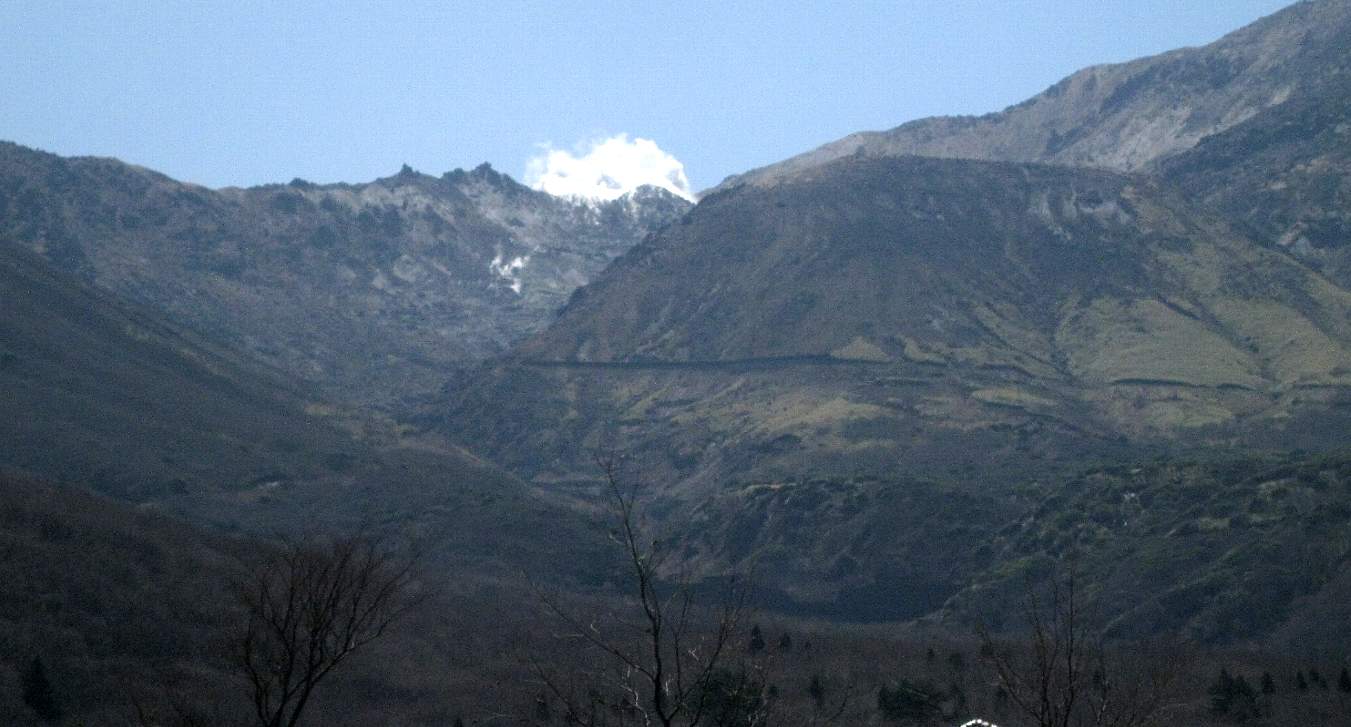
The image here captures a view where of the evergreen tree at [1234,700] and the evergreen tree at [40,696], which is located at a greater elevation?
the evergreen tree at [1234,700]

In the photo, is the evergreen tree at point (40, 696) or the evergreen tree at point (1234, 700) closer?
the evergreen tree at point (40, 696)

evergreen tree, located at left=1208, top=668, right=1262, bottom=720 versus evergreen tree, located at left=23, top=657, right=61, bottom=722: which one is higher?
evergreen tree, located at left=1208, top=668, right=1262, bottom=720

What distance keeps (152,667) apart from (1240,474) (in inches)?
5214

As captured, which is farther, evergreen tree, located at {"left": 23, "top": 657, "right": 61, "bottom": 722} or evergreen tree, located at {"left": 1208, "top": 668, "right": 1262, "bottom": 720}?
evergreen tree, located at {"left": 1208, "top": 668, "right": 1262, "bottom": 720}

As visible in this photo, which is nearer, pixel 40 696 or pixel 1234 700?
pixel 40 696

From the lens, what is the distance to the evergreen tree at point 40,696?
75000mm

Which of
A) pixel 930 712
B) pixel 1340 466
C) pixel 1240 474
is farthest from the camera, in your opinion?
pixel 1240 474

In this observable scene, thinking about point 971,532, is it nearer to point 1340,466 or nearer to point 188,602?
point 1340,466

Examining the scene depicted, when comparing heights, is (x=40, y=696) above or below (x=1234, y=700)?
below

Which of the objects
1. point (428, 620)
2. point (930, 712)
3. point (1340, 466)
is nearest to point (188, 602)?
point (428, 620)

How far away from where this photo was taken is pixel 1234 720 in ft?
248

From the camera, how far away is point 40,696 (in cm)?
7538

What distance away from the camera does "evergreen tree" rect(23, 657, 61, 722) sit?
75000 millimetres

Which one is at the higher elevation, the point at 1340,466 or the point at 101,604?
the point at 1340,466
